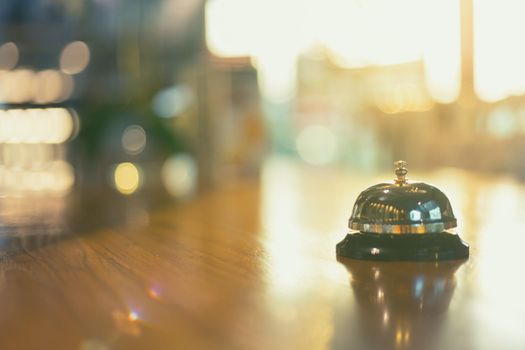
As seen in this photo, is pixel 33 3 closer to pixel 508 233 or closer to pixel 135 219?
pixel 135 219

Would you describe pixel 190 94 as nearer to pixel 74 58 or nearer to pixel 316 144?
pixel 74 58

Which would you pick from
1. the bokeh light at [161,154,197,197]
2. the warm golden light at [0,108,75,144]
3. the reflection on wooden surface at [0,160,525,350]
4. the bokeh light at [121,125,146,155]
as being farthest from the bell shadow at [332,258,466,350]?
the warm golden light at [0,108,75,144]

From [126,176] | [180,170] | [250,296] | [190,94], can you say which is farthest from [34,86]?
[250,296]

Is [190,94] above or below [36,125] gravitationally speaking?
above

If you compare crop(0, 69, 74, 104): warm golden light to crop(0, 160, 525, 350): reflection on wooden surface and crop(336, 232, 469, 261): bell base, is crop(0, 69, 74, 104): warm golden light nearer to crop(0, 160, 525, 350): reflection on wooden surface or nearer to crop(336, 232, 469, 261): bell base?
crop(0, 160, 525, 350): reflection on wooden surface

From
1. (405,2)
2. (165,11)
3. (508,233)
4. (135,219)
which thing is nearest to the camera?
(508,233)

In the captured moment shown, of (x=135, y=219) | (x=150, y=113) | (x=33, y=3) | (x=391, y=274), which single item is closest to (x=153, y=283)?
(x=391, y=274)

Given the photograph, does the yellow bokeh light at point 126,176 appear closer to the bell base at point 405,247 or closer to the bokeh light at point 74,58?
the bokeh light at point 74,58
